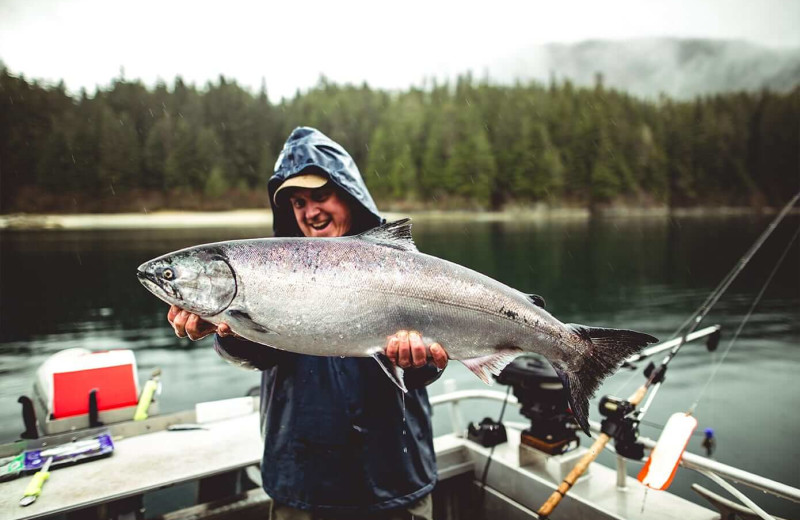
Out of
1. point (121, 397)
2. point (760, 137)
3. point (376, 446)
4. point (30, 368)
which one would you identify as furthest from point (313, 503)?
point (760, 137)

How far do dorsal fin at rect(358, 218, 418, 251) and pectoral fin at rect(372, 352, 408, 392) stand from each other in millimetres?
594

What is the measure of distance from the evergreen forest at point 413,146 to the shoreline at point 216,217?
56.1 inches

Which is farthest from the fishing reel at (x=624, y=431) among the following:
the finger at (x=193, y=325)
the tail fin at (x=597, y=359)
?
the finger at (x=193, y=325)

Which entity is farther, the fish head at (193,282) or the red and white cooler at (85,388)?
→ the red and white cooler at (85,388)

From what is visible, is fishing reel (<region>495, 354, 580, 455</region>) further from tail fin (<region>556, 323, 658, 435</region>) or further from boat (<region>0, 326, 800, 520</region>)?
tail fin (<region>556, 323, 658, 435</region>)

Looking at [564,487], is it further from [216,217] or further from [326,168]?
[216,217]

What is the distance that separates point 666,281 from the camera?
115 feet

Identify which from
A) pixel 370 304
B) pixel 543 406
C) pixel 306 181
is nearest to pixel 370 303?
pixel 370 304

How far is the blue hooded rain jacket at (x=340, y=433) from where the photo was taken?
2.81 metres

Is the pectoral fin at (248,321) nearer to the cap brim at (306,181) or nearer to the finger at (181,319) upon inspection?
the finger at (181,319)

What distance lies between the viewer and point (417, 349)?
2676 millimetres

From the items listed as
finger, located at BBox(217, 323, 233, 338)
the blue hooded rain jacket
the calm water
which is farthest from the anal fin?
the calm water

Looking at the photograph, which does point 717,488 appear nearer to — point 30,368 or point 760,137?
point 30,368

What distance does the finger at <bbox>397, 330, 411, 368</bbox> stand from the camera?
267 centimetres
